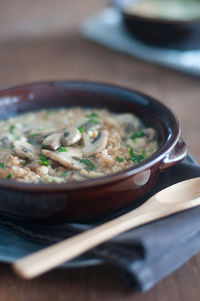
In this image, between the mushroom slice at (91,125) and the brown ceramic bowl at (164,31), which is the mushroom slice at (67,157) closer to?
the mushroom slice at (91,125)

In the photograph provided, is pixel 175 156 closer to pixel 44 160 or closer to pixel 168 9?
pixel 44 160

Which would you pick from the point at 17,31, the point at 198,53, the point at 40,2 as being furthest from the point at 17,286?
the point at 40,2

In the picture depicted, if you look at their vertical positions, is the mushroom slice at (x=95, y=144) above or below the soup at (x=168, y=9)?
above

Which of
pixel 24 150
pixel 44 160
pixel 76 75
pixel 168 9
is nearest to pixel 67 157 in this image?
pixel 44 160

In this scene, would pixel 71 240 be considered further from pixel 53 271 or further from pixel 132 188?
pixel 132 188

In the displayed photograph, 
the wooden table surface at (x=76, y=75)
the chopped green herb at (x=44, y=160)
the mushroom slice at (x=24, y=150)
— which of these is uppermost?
the chopped green herb at (x=44, y=160)

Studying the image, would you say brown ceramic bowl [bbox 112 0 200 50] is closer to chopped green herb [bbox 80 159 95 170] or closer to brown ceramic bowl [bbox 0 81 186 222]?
brown ceramic bowl [bbox 0 81 186 222]

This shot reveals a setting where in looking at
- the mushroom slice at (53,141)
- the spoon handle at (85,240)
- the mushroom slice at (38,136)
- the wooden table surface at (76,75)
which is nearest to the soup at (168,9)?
the wooden table surface at (76,75)

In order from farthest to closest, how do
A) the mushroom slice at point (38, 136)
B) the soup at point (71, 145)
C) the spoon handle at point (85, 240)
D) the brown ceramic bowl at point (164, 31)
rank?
the brown ceramic bowl at point (164, 31) → the mushroom slice at point (38, 136) → the soup at point (71, 145) → the spoon handle at point (85, 240)
